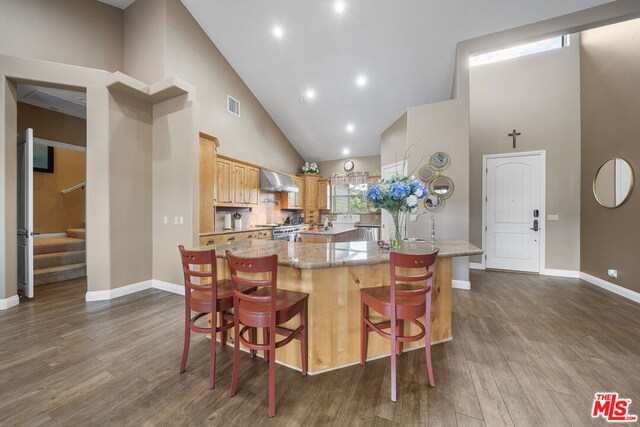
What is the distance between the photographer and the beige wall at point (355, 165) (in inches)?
288

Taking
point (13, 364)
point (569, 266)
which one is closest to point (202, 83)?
point (13, 364)

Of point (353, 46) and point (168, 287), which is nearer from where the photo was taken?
point (168, 287)

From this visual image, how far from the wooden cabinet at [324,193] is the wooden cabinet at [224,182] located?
130 inches

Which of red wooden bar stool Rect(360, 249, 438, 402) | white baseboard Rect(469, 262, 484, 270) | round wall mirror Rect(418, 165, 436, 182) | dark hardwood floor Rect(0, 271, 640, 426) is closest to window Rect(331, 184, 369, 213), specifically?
white baseboard Rect(469, 262, 484, 270)

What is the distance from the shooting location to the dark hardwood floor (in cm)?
147

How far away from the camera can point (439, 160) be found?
389 centimetres

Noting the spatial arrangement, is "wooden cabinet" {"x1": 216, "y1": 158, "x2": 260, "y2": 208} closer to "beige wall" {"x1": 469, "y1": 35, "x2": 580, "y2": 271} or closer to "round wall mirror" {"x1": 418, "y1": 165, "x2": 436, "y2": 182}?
"round wall mirror" {"x1": 418, "y1": 165, "x2": 436, "y2": 182}

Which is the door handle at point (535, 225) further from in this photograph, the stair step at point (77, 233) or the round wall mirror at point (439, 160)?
the stair step at point (77, 233)

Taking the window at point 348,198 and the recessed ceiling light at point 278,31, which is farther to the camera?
the window at point 348,198

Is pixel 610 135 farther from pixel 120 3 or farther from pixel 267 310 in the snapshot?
pixel 120 3

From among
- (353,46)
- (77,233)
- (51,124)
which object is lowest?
(77,233)

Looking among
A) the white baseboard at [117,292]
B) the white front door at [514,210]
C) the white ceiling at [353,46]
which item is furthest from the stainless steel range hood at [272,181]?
the white front door at [514,210]

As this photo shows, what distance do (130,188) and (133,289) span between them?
152 centimetres

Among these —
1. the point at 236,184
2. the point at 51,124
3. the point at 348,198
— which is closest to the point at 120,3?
the point at 51,124
